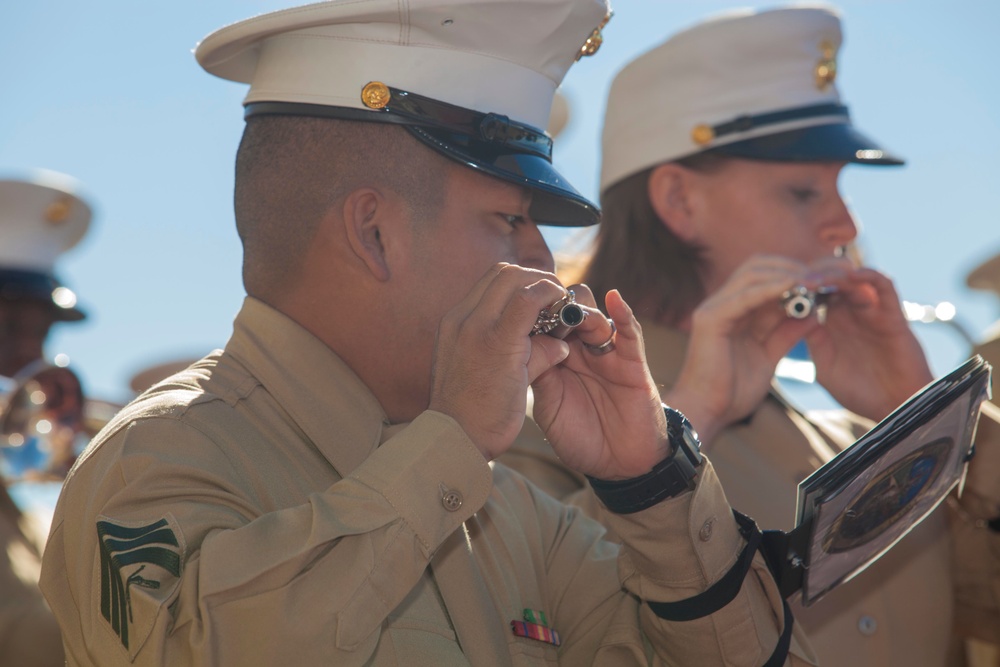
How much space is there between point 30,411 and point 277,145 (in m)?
3.84

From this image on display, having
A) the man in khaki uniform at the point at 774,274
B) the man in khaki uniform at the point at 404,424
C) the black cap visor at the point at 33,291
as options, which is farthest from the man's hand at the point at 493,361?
the black cap visor at the point at 33,291

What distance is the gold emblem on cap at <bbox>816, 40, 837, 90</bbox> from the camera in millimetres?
4410

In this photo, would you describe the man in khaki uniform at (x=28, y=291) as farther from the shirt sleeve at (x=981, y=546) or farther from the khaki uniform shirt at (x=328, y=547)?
the shirt sleeve at (x=981, y=546)

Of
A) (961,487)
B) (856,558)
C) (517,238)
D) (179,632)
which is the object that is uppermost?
(517,238)

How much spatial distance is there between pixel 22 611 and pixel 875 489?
Answer: 3498 mm

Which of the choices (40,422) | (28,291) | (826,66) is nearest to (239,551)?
(826,66)

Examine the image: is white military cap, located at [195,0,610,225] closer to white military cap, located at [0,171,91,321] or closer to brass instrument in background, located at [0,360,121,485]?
brass instrument in background, located at [0,360,121,485]

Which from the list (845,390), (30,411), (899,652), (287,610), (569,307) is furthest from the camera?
(30,411)

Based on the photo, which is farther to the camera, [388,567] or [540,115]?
[540,115]

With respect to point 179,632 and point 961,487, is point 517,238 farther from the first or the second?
point 961,487

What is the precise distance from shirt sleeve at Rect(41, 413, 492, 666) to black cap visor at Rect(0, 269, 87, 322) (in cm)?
519

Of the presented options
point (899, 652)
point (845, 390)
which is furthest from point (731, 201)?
point (899, 652)

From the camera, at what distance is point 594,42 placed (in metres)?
3.12

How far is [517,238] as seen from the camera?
2.81 meters
